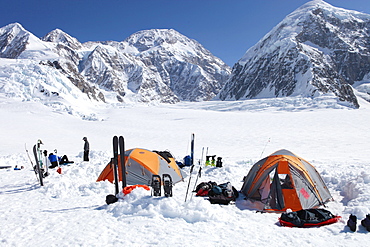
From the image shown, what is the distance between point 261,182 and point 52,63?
120 metres

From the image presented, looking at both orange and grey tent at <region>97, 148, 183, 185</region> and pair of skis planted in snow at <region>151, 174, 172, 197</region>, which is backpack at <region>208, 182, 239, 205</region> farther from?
orange and grey tent at <region>97, 148, 183, 185</region>

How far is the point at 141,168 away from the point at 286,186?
4.97 meters

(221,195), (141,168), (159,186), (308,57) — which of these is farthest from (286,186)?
(308,57)

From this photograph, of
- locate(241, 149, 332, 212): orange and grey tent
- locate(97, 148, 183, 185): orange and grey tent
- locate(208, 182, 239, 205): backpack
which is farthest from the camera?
locate(97, 148, 183, 185): orange and grey tent

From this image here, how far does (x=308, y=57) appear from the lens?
115m

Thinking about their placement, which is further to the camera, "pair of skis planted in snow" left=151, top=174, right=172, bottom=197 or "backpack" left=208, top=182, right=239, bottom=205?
"backpack" left=208, top=182, right=239, bottom=205

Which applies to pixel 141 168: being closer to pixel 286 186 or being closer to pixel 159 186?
pixel 159 186

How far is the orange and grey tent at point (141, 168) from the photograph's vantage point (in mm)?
9273

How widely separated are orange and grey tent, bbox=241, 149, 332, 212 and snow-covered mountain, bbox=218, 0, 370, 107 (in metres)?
106

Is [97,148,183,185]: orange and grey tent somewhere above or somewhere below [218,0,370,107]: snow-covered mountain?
below

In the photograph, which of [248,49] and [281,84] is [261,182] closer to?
[281,84]

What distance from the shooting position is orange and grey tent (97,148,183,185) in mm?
9273

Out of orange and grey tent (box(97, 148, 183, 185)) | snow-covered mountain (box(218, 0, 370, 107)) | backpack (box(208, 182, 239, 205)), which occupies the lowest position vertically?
backpack (box(208, 182, 239, 205))

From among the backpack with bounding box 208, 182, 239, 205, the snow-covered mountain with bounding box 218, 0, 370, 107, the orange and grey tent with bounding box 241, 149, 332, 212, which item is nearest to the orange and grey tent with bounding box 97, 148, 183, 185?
the backpack with bounding box 208, 182, 239, 205
